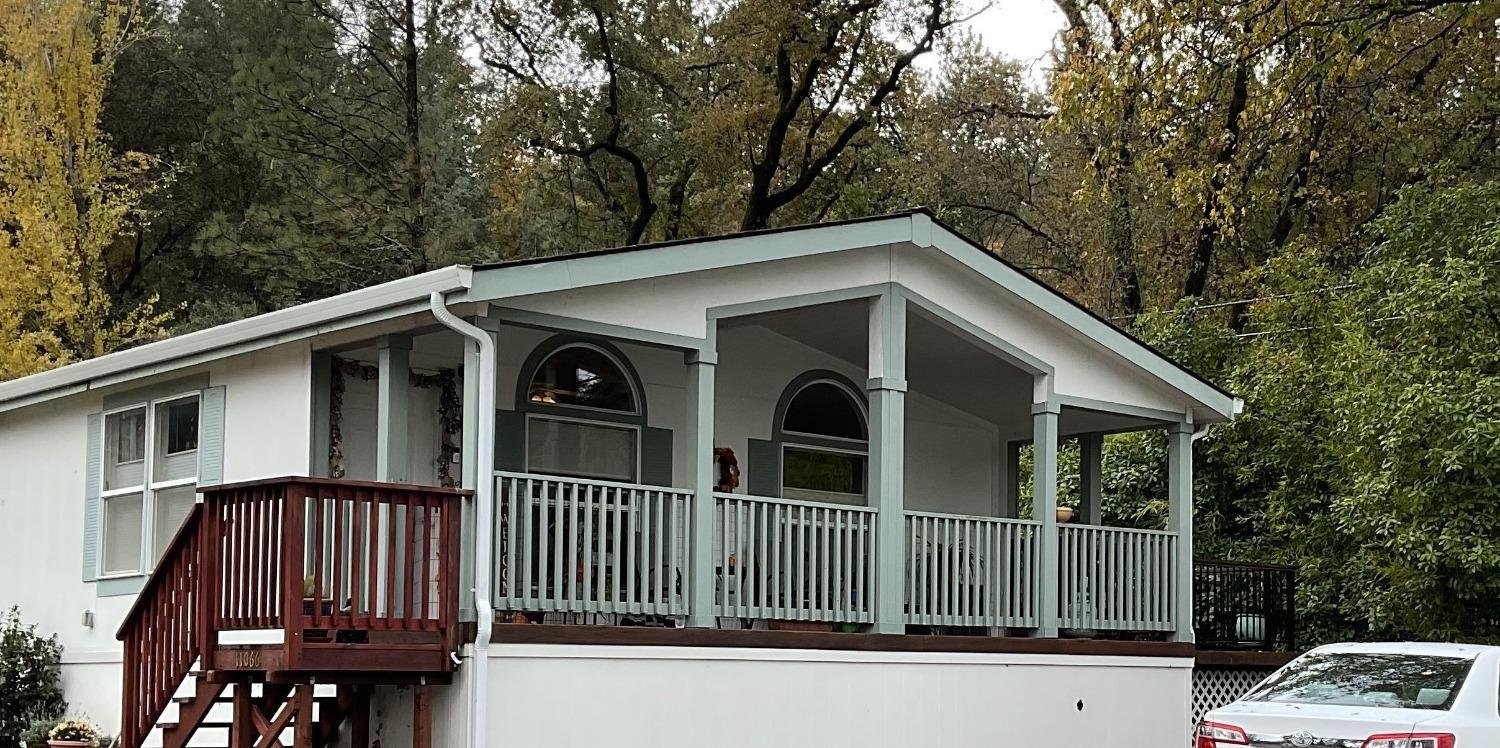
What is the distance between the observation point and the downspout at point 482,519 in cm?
1066

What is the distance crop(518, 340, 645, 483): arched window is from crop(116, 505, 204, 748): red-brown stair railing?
3.02m

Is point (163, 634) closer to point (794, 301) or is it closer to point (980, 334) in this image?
point (794, 301)

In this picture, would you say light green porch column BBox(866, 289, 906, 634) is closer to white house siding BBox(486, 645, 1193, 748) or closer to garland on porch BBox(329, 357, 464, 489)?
white house siding BBox(486, 645, 1193, 748)

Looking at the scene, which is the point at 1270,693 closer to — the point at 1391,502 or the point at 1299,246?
the point at 1391,502

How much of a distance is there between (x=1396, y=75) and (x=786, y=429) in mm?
13260

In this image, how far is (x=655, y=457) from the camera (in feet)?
47.2

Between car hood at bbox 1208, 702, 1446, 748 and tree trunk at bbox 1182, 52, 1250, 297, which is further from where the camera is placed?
tree trunk at bbox 1182, 52, 1250, 297

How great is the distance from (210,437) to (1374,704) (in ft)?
28.8

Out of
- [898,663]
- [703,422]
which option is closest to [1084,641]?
[898,663]

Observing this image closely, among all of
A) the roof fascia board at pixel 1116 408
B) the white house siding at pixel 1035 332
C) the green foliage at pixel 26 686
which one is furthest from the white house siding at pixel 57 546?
the roof fascia board at pixel 1116 408

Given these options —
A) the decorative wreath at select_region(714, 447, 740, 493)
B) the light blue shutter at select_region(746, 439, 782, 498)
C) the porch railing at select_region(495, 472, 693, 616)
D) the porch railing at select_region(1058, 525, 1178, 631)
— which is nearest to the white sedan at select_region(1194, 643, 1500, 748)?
the porch railing at select_region(1058, 525, 1178, 631)

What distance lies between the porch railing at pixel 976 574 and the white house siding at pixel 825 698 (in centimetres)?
34

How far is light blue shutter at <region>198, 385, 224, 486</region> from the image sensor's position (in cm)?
1360

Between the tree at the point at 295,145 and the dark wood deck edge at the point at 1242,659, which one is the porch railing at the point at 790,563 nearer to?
the dark wood deck edge at the point at 1242,659
